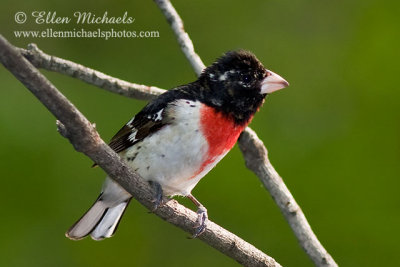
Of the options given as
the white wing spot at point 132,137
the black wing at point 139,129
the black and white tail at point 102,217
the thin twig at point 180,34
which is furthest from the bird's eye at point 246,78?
the black and white tail at point 102,217

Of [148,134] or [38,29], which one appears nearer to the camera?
[148,134]

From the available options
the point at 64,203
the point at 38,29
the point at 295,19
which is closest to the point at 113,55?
the point at 38,29

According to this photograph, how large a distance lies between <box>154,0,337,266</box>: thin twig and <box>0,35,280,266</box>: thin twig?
1.23 ft

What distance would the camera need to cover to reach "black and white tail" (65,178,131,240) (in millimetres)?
3719

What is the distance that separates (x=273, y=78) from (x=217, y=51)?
5.20 feet

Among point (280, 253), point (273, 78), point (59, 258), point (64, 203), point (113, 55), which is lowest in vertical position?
point (59, 258)

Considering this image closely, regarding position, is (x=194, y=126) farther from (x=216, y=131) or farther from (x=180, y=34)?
(x=180, y=34)

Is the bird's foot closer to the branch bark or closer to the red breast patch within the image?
the red breast patch

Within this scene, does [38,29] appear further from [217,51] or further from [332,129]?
[332,129]

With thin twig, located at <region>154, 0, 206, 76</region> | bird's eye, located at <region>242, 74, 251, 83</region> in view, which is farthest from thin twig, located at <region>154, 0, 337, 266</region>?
bird's eye, located at <region>242, 74, 251, 83</region>

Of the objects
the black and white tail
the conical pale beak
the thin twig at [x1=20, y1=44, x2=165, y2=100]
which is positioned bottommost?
the black and white tail

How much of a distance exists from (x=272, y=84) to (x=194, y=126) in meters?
0.49

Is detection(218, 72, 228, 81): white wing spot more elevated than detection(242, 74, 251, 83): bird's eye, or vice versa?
detection(242, 74, 251, 83): bird's eye

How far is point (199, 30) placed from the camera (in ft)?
16.6
